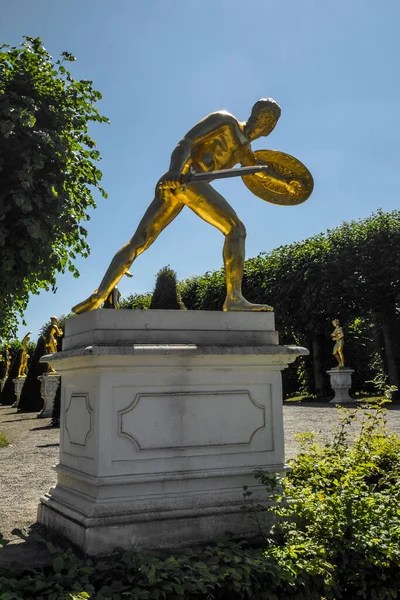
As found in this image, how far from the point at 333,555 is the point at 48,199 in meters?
5.43

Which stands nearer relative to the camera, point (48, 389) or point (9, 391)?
point (48, 389)

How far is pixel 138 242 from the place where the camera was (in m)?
4.00

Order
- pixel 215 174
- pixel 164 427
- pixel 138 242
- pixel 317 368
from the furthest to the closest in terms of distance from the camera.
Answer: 1. pixel 317 368
2. pixel 138 242
3. pixel 215 174
4. pixel 164 427

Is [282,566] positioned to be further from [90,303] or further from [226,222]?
[226,222]

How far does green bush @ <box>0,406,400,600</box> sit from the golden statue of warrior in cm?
145

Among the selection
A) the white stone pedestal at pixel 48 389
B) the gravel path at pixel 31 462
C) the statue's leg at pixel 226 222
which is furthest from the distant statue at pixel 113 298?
the white stone pedestal at pixel 48 389

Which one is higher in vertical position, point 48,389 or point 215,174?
point 215,174

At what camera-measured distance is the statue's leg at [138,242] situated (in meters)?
3.91

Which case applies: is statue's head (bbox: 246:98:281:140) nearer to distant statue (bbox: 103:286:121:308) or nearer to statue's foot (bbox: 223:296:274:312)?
statue's foot (bbox: 223:296:274:312)

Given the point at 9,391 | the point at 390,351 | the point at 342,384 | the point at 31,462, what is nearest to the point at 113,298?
the point at 31,462

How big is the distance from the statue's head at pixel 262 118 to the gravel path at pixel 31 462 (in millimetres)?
2665

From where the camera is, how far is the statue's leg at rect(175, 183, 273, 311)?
4012 mm

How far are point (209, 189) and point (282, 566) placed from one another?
8.52 feet

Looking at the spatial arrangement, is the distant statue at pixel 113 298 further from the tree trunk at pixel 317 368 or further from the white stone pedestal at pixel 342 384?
the tree trunk at pixel 317 368
